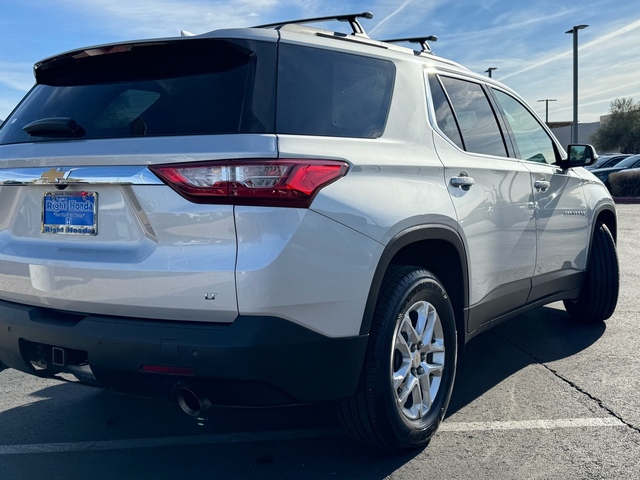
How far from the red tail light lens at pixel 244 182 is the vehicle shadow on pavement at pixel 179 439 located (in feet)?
4.35

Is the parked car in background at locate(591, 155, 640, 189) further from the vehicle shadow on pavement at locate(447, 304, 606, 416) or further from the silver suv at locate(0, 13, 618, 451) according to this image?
the silver suv at locate(0, 13, 618, 451)

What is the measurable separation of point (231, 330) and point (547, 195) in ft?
9.36

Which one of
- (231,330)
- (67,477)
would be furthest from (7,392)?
(231,330)

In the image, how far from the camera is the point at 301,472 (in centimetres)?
307

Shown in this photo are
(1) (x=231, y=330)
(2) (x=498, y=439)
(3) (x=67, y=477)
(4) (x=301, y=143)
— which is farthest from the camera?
(2) (x=498, y=439)

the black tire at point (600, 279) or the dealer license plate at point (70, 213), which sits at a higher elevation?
the dealer license plate at point (70, 213)

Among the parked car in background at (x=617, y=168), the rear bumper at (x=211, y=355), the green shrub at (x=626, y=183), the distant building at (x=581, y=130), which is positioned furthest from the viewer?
the distant building at (x=581, y=130)

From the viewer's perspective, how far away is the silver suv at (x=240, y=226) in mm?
2488

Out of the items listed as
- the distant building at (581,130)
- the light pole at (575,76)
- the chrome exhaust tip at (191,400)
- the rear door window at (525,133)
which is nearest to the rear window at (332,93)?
the chrome exhaust tip at (191,400)

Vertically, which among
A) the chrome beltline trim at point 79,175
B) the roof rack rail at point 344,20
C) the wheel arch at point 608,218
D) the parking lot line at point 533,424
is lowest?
the parking lot line at point 533,424

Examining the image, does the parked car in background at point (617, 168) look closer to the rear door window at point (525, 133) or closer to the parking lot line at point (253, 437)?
the rear door window at point (525, 133)

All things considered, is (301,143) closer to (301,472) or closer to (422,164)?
(422,164)

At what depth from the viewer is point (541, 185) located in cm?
445

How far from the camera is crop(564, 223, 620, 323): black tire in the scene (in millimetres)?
5348
